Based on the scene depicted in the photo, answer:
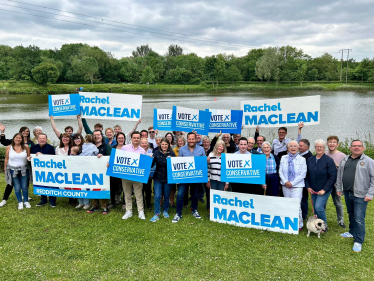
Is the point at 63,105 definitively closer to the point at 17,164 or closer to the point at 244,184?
the point at 17,164

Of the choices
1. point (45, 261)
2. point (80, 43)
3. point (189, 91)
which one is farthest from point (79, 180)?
point (80, 43)

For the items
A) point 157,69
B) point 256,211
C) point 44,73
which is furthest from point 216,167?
point 157,69

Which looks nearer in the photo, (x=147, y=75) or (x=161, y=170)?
(x=161, y=170)

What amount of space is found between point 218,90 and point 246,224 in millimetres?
67902

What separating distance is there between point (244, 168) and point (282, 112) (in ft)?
10.8

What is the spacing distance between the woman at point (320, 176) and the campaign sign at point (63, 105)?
24.2ft

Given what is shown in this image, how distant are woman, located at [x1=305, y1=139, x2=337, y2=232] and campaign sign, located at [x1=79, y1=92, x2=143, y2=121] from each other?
18.4ft

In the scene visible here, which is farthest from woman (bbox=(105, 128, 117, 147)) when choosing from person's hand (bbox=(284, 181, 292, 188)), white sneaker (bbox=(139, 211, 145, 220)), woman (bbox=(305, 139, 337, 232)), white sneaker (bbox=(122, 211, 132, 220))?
woman (bbox=(305, 139, 337, 232))

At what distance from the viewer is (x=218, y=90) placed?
72125mm

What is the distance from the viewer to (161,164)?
22.3 ft

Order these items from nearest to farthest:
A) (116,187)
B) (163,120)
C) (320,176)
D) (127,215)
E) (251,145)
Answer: (320,176), (251,145), (127,215), (116,187), (163,120)

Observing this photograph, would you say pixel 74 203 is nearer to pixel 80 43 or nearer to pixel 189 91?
pixel 189 91

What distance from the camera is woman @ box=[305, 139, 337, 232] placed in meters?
5.82

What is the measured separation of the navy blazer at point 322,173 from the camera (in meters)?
5.80
